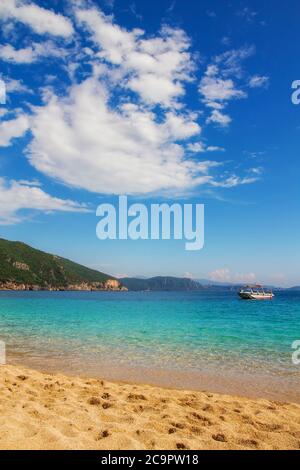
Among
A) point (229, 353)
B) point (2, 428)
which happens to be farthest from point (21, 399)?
point (229, 353)

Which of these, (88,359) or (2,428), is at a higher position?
(2,428)

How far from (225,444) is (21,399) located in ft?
17.6

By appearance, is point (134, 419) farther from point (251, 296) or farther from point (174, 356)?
point (251, 296)

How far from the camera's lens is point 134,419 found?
766 centimetres

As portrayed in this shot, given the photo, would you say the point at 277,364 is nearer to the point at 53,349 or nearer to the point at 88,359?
the point at 88,359

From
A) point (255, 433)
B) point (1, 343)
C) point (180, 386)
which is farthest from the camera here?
point (1, 343)

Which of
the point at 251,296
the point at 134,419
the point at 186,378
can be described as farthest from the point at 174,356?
the point at 251,296

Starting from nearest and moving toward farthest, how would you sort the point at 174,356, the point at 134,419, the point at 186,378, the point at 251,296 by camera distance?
the point at 134,419
the point at 186,378
the point at 174,356
the point at 251,296

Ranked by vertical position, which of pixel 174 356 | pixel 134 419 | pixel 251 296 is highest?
pixel 134 419

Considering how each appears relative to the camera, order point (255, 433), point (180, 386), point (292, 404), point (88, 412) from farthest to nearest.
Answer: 1. point (180, 386)
2. point (292, 404)
3. point (88, 412)
4. point (255, 433)

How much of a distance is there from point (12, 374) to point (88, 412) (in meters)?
5.63

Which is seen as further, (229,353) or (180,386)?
(229,353)

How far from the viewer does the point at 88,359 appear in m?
16.6

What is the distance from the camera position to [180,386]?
40.2 ft
